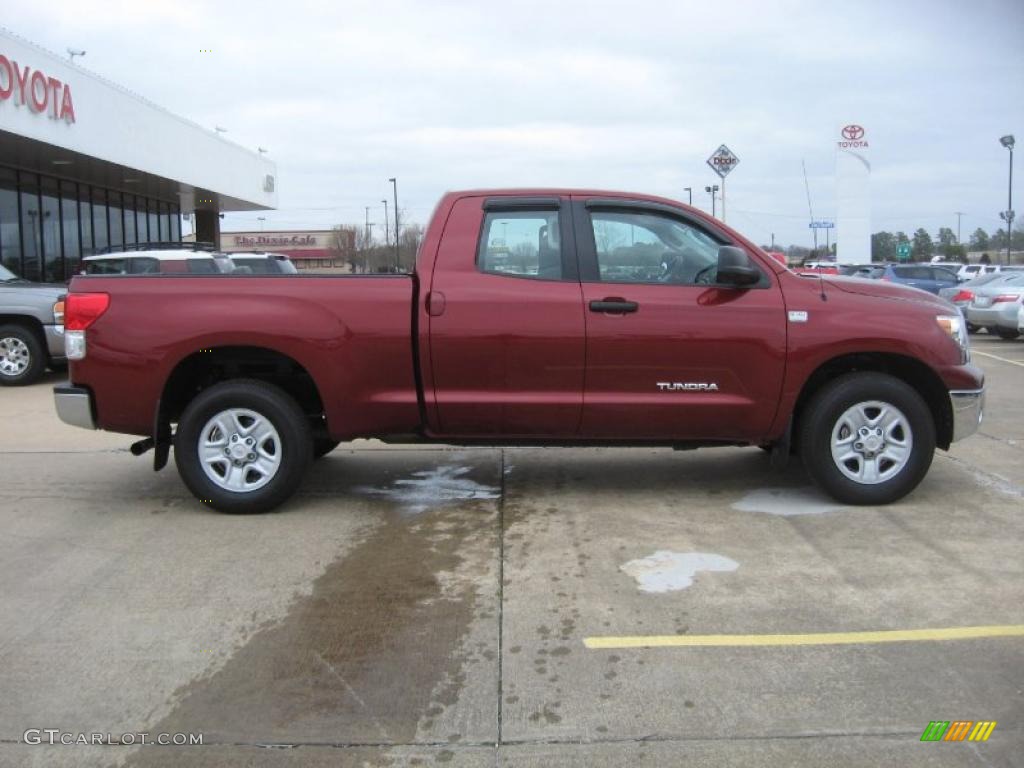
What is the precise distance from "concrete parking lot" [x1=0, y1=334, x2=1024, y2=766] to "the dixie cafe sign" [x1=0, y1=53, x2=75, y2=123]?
1148 centimetres

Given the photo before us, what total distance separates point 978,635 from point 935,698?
663 millimetres

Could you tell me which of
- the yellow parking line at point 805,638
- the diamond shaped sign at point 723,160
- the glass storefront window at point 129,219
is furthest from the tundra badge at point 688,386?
the glass storefront window at point 129,219

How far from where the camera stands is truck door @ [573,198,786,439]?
5359 mm

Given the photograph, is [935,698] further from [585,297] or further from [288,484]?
[288,484]

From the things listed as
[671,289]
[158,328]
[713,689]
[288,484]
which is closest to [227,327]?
[158,328]

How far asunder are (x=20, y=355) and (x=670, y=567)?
32.7 feet

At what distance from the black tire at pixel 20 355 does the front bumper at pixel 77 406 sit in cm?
680

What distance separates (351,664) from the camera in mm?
3633

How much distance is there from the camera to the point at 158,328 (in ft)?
17.8

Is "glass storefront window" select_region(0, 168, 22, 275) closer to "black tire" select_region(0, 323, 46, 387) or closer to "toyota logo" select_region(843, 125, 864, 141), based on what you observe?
"black tire" select_region(0, 323, 46, 387)

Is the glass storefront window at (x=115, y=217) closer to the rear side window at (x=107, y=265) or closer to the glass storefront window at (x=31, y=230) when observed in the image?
the glass storefront window at (x=31, y=230)

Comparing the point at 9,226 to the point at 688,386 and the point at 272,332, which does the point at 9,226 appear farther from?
the point at 688,386

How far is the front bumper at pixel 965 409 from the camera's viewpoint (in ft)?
18.0
